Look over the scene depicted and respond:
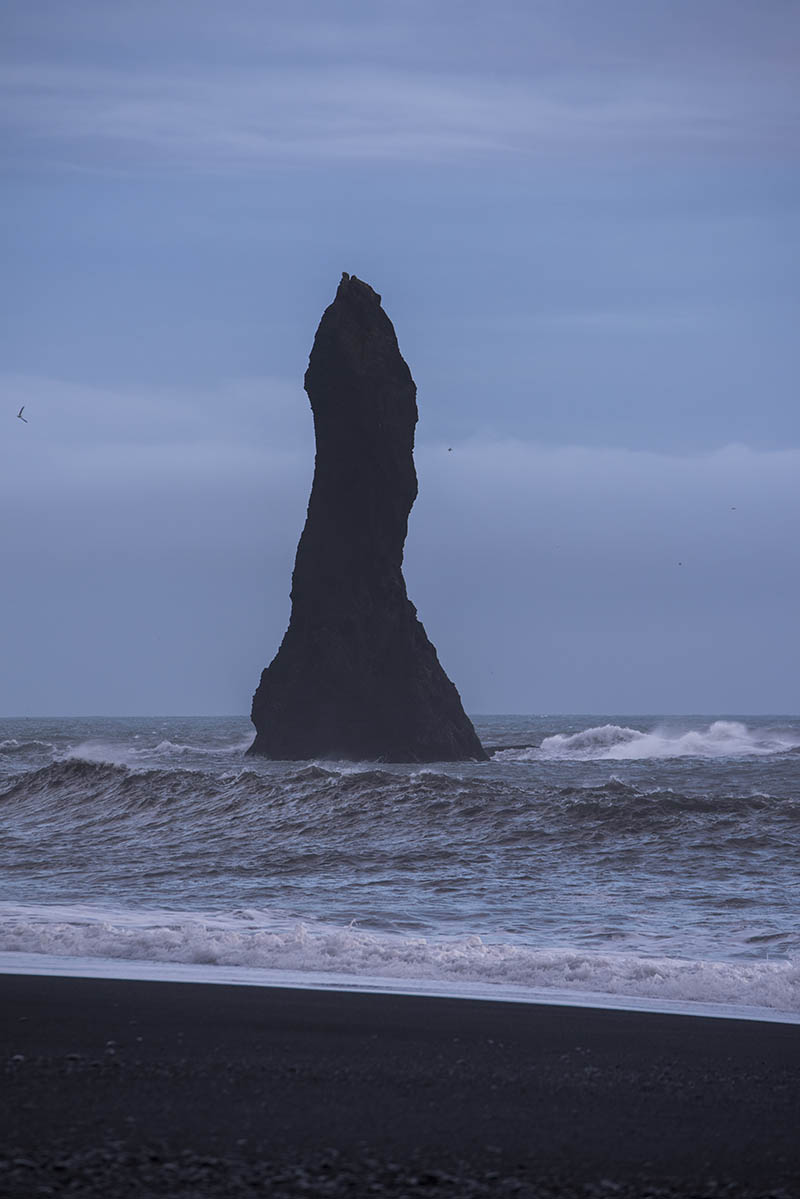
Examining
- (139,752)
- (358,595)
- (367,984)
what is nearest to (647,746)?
(358,595)

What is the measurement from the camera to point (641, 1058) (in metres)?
6.63

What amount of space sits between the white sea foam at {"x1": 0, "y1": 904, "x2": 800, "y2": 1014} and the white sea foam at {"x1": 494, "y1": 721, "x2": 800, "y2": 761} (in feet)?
159

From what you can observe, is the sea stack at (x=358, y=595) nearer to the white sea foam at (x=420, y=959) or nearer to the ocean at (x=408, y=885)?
the ocean at (x=408, y=885)

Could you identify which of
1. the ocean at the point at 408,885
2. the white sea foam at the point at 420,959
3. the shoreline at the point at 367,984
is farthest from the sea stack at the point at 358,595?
the shoreline at the point at 367,984

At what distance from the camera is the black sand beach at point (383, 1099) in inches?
174

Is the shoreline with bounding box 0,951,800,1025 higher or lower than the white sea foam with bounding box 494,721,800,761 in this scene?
higher

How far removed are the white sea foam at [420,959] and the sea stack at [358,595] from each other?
52.7 metres

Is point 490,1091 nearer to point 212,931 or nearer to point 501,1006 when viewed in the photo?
point 501,1006

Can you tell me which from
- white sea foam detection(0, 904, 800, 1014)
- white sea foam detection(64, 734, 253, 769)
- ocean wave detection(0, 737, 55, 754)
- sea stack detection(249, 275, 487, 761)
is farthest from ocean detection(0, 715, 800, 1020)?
sea stack detection(249, 275, 487, 761)

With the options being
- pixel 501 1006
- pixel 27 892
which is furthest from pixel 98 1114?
pixel 27 892

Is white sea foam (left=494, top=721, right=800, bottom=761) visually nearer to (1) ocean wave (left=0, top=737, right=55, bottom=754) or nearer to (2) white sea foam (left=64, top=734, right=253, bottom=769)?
(2) white sea foam (left=64, top=734, right=253, bottom=769)

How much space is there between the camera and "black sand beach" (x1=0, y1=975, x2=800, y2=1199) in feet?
Answer: 14.5

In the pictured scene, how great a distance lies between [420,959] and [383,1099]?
4712 mm

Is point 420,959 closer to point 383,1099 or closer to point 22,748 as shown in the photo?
point 383,1099
